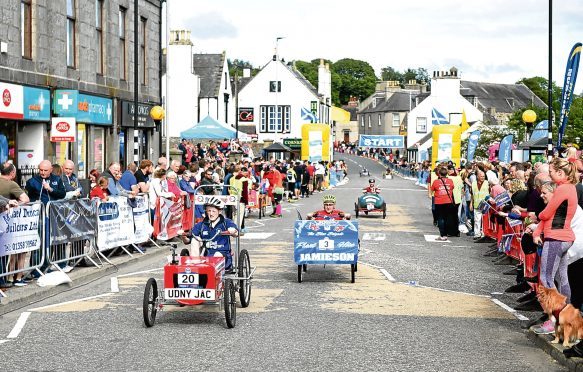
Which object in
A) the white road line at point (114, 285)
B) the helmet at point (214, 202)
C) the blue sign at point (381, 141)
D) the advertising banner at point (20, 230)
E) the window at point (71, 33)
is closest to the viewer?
the helmet at point (214, 202)

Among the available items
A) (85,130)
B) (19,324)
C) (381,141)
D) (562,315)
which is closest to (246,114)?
(381,141)

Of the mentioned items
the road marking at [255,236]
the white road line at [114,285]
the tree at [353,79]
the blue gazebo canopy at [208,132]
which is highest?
the tree at [353,79]

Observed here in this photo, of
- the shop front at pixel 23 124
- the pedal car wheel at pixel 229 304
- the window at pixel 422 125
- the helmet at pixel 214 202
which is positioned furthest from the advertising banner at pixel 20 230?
the window at pixel 422 125

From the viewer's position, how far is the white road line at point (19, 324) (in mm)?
11102

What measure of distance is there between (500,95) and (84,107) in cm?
9385

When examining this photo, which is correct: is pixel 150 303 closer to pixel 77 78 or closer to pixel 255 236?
pixel 255 236

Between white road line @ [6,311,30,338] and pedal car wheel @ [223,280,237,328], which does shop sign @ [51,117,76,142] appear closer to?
white road line @ [6,311,30,338]

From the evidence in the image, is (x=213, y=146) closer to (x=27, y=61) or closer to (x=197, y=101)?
(x=27, y=61)

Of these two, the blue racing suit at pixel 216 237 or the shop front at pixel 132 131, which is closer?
the blue racing suit at pixel 216 237

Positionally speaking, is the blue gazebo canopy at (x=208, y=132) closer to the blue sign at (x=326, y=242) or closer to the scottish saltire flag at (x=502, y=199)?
the scottish saltire flag at (x=502, y=199)

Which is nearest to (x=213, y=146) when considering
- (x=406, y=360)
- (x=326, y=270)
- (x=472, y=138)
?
(x=472, y=138)

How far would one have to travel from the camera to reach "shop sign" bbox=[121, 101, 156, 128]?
113ft

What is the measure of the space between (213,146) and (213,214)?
36.6 meters

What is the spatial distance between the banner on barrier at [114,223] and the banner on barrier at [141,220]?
9.5 inches
